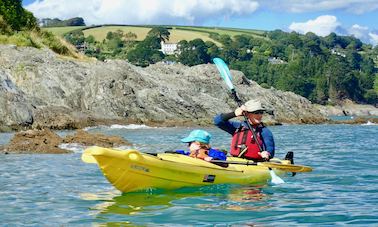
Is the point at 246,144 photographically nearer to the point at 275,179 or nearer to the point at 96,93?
the point at 275,179

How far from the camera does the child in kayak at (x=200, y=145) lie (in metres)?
11.3

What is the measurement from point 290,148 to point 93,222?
1492 cm

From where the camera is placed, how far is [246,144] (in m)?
12.4

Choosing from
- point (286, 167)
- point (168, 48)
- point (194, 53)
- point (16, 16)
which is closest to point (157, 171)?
point (286, 167)

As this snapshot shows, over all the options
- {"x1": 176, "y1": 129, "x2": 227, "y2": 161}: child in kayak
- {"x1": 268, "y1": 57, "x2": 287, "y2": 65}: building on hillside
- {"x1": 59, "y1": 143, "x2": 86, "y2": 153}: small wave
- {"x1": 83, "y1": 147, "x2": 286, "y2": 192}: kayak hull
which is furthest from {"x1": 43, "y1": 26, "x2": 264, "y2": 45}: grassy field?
{"x1": 83, "y1": 147, "x2": 286, "y2": 192}: kayak hull

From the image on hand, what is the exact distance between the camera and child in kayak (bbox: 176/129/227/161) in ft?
37.0

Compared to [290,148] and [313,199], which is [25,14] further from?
[313,199]

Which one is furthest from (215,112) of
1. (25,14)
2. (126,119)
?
(25,14)

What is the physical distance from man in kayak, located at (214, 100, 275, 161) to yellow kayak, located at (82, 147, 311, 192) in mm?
533

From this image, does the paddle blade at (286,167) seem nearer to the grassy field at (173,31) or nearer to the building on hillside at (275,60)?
the grassy field at (173,31)

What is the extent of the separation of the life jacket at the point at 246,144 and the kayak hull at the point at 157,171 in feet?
2.81

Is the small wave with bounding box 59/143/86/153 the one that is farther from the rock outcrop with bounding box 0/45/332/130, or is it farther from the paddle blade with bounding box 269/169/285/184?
the rock outcrop with bounding box 0/45/332/130

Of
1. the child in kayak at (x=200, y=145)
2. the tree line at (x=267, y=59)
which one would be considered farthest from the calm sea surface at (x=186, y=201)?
the tree line at (x=267, y=59)

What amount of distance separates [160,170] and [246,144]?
8.54 feet
